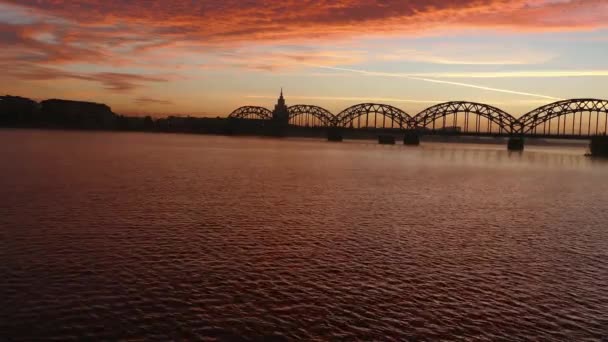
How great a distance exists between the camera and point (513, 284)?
69.6 feet

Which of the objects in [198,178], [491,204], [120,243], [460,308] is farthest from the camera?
[198,178]

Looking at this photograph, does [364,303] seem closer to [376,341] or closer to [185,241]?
[376,341]

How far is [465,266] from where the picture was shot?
2369 cm

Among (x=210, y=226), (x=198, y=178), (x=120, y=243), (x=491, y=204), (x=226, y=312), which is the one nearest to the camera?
(x=226, y=312)

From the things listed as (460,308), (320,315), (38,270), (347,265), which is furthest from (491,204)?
(38,270)

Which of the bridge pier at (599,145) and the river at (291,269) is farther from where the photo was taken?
the bridge pier at (599,145)

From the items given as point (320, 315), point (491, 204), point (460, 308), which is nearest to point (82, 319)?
point (320, 315)

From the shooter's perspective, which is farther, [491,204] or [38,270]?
[491,204]

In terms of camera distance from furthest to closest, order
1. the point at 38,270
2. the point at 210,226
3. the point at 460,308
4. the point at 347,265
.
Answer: the point at 210,226 → the point at 347,265 → the point at 38,270 → the point at 460,308

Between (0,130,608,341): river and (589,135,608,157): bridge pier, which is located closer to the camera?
(0,130,608,341): river

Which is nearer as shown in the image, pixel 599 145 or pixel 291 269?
pixel 291 269

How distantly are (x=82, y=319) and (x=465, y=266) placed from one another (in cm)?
1598

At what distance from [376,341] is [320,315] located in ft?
7.95

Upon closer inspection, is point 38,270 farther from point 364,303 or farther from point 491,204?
point 491,204
